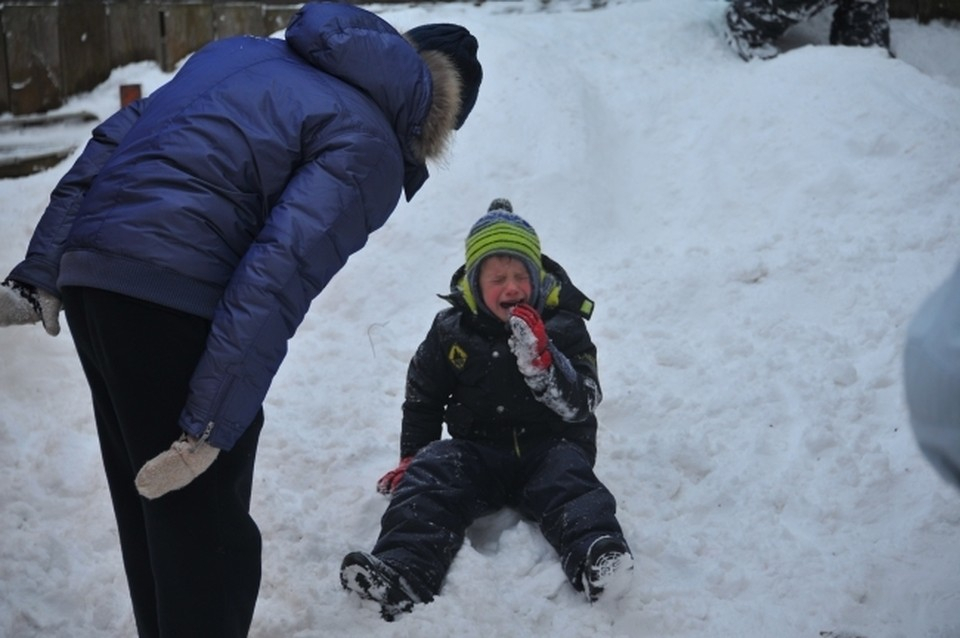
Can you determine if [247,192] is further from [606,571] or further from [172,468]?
[606,571]

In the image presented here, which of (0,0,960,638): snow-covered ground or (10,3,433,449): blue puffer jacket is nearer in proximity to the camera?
(10,3,433,449): blue puffer jacket

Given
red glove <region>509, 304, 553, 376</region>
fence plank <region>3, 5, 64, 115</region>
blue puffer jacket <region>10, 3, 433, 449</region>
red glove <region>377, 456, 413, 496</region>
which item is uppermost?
blue puffer jacket <region>10, 3, 433, 449</region>

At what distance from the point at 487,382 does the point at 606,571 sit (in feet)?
2.67

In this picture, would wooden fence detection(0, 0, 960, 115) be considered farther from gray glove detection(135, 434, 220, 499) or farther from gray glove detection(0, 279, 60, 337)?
gray glove detection(135, 434, 220, 499)

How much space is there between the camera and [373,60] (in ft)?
7.99

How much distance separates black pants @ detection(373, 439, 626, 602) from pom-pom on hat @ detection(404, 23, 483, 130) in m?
1.26

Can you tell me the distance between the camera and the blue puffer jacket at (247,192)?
2.20 meters

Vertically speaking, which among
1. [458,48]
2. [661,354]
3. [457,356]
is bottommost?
[661,354]

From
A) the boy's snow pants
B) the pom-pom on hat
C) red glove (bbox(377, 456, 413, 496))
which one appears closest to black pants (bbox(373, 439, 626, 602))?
red glove (bbox(377, 456, 413, 496))

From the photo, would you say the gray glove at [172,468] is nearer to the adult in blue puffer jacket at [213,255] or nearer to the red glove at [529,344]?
the adult in blue puffer jacket at [213,255]

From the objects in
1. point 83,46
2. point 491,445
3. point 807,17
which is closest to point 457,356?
point 491,445

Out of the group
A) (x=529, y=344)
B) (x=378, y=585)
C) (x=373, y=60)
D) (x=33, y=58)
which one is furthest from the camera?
(x=33, y=58)

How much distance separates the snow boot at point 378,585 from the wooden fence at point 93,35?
4887 mm

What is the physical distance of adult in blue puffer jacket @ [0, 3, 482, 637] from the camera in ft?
7.22
